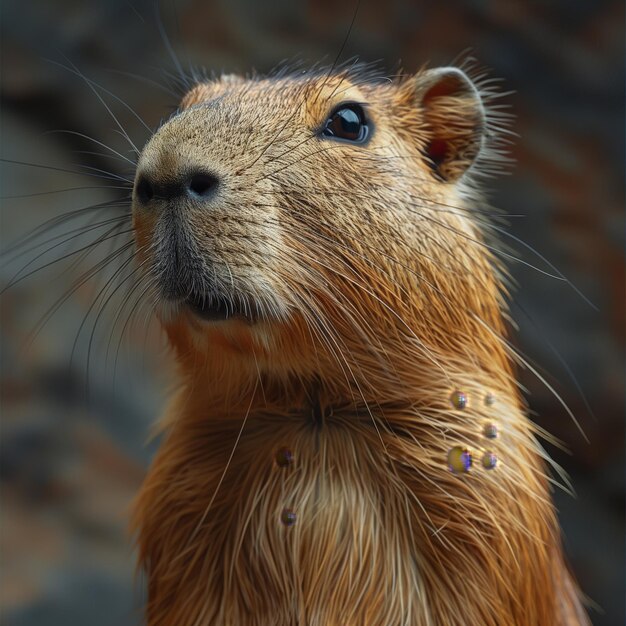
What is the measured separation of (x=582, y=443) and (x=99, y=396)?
1.10m

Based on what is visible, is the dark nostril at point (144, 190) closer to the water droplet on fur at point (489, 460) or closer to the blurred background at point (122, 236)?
the water droplet on fur at point (489, 460)

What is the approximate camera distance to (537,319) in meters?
1.74

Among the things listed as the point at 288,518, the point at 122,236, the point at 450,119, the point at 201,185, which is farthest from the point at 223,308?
the point at 122,236

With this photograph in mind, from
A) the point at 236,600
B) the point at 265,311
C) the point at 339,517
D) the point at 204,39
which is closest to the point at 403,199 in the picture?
the point at 265,311

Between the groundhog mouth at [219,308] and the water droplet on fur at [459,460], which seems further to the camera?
the water droplet on fur at [459,460]

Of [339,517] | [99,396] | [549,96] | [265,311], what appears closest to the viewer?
[265,311]

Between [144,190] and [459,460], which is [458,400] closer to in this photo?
[459,460]

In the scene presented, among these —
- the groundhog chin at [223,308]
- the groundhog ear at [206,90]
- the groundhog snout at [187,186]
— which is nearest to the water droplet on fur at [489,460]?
the groundhog chin at [223,308]

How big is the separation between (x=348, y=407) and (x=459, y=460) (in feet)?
0.47

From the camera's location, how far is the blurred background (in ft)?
5.32

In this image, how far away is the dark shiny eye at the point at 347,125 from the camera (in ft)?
3.12

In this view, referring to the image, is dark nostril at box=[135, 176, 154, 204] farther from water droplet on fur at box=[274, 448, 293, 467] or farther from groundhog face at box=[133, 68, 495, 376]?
water droplet on fur at box=[274, 448, 293, 467]

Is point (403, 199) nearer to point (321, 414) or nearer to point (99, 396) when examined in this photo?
point (321, 414)

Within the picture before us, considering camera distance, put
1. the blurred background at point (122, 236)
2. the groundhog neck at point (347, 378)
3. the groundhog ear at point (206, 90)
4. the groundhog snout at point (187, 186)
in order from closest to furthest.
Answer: the groundhog snout at point (187, 186), the groundhog neck at point (347, 378), the groundhog ear at point (206, 90), the blurred background at point (122, 236)
